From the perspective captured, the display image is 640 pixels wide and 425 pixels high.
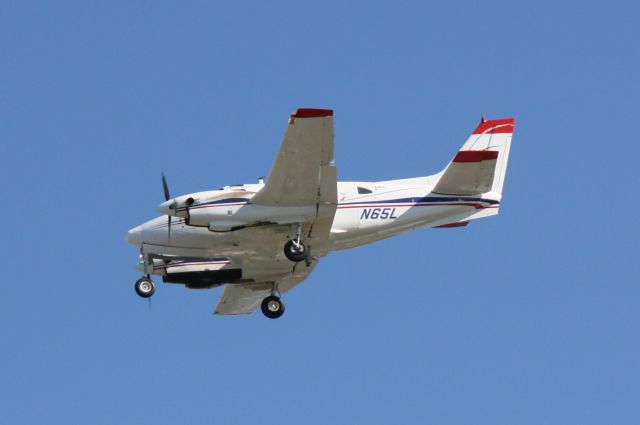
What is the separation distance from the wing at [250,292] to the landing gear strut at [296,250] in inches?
145

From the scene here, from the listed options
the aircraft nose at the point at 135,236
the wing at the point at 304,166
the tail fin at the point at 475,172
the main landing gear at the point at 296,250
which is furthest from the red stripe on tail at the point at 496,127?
the aircraft nose at the point at 135,236

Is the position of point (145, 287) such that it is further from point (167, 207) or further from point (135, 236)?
point (167, 207)

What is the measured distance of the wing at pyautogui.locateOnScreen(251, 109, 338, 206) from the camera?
39.0 m

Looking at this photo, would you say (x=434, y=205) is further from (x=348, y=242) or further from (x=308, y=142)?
(x=308, y=142)

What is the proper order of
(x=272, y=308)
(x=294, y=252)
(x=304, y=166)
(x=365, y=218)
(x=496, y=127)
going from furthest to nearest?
1. (x=496, y=127)
2. (x=272, y=308)
3. (x=365, y=218)
4. (x=294, y=252)
5. (x=304, y=166)

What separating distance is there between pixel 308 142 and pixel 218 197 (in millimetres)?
4383

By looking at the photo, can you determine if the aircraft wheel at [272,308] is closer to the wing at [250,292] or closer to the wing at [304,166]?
the wing at [250,292]

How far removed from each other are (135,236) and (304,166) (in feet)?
27.0

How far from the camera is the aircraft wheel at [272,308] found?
4722 cm

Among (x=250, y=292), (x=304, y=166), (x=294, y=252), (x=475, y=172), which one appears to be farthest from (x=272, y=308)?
(x=475, y=172)

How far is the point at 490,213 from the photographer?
1785 inches

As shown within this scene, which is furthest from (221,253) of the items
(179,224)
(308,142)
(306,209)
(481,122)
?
(481,122)

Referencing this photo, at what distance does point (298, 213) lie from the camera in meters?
42.2

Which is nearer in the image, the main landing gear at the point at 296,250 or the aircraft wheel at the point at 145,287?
the main landing gear at the point at 296,250
